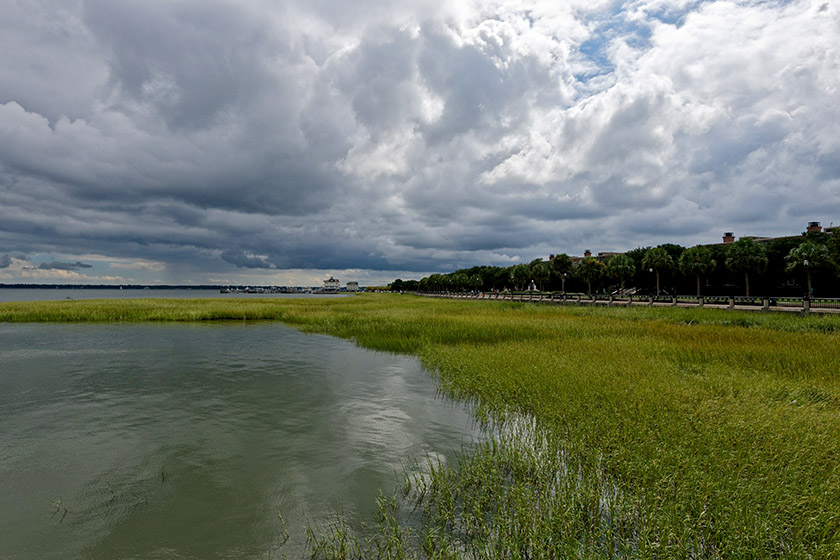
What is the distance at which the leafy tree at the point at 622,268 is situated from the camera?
90375 millimetres

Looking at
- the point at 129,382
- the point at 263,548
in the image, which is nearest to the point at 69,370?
the point at 129,382

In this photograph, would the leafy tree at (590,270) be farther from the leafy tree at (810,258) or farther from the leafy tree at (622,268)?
the leafy tree at (810,258)

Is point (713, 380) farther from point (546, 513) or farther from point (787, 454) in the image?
point (546, 513)

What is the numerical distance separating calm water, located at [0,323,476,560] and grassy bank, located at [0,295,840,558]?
150 centimetres

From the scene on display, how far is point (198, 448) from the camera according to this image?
10.6 m

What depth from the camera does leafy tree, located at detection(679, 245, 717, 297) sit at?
3027 inches

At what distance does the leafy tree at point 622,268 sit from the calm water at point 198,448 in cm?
8359

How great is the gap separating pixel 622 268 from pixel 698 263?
15.7 metres

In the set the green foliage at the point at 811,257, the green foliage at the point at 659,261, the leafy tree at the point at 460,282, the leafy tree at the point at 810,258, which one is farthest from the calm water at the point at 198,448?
the leafy tree at the point at 460,282

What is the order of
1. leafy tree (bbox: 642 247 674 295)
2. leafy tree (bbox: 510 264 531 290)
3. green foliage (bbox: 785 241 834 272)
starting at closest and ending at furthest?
green foliage (bbox: 785 241 834 272) → leafy tree (bbox: 642 247 674 295) → leafy tree (bbox: 510 264 531 290)

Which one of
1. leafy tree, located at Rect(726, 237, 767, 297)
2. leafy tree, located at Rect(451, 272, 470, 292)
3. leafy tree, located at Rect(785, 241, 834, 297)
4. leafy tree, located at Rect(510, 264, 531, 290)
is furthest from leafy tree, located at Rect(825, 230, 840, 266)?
leafy tree, located at Rect(451, 272, 470, 292)

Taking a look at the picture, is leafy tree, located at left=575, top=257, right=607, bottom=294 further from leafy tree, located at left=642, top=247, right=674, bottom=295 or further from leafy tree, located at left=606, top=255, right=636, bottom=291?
leafy tree, located at left=642, top=247, right=674, bottom=295

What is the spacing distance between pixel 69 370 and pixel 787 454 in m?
27.6

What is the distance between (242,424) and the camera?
12.4 meters
